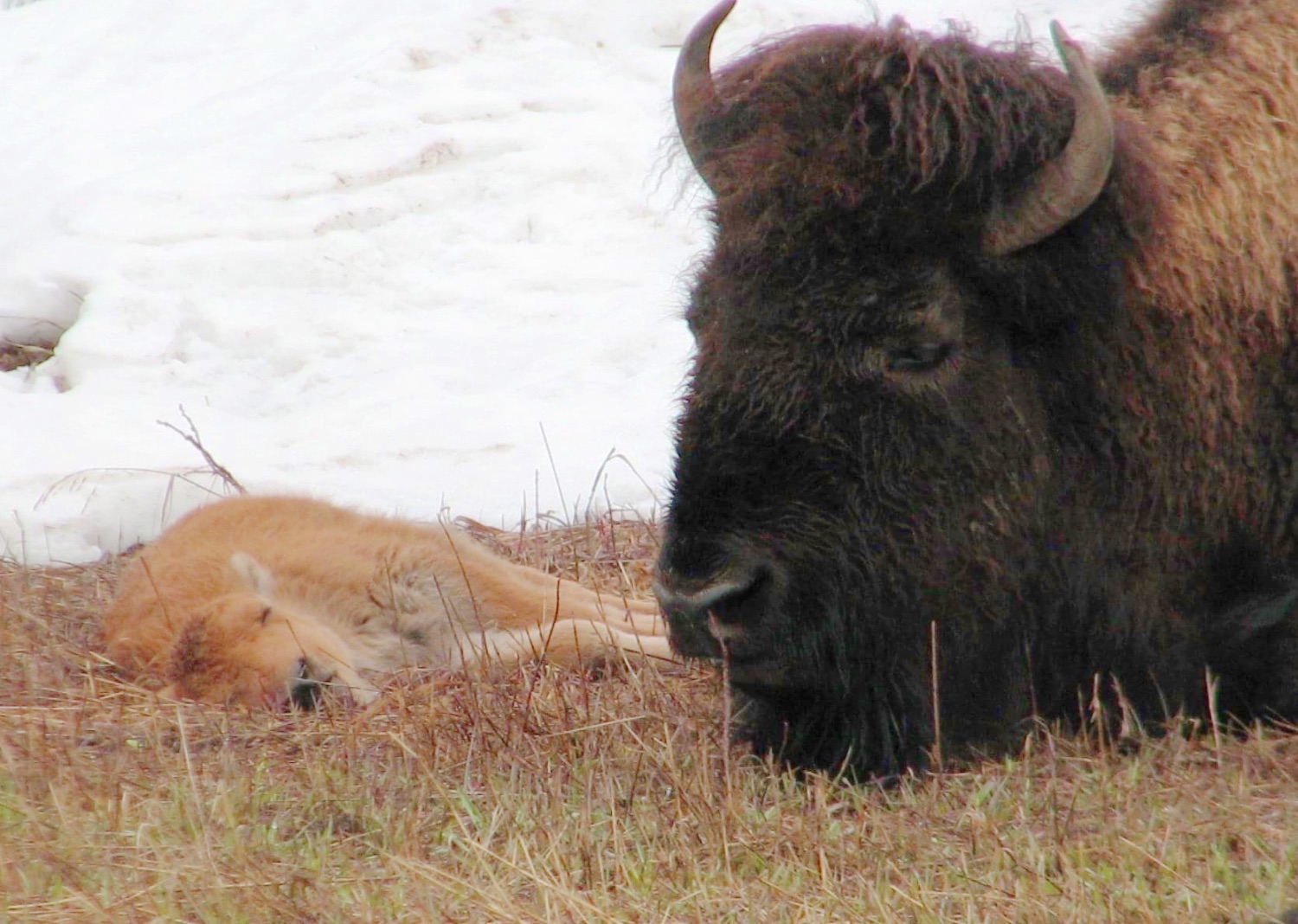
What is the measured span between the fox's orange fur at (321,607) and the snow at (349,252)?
53cm

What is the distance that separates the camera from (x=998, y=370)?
346 cm

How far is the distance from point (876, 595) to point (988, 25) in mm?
8885

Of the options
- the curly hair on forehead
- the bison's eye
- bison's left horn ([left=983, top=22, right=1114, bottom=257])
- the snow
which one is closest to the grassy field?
the bison's eye

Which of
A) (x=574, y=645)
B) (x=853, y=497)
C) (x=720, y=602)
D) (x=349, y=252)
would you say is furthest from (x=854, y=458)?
(x=349, y=252)

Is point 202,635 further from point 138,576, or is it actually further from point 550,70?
point 550,70

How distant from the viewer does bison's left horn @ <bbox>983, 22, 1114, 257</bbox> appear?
10.8ft

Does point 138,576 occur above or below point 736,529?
below

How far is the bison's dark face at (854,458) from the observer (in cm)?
327

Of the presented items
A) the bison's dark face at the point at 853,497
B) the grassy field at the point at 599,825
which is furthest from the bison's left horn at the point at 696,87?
the grassy field at the point at 599,825

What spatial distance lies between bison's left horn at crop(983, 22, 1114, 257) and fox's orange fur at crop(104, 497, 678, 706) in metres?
1.80

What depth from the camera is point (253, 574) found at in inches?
223

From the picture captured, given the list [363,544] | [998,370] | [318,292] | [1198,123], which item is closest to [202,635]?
[363,544]

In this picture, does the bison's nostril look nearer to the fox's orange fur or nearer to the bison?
the bison

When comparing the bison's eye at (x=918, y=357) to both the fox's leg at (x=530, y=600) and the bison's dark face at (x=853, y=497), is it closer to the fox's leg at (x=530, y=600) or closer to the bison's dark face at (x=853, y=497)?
the bison's dark face at (x=853, y=497)
